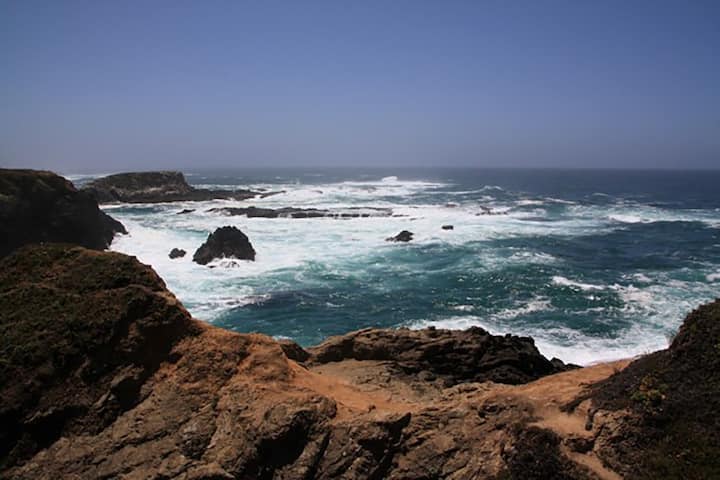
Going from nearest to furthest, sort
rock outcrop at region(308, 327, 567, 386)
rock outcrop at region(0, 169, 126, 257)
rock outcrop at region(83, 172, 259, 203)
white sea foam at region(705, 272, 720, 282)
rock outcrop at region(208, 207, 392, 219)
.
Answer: rock outcrop at region(308, 327, 567, 386) → white sea foam at region(705, 272, 720, 282) → rock outcrop at region(0, 169, 126, 257) → rock outcrop at region(208, 207, 392, 219) → rock outcrop at region(83, 172, 259, 203)

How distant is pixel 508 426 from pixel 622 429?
6.22 feet

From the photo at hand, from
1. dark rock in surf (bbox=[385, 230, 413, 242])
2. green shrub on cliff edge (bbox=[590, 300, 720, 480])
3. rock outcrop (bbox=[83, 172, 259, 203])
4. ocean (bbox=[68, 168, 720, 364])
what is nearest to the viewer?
green shrub on cliff edge (bbox=[590, 300, 720, 480])

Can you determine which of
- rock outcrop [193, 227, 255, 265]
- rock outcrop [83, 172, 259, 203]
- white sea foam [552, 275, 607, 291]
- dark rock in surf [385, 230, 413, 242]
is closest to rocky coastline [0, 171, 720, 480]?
white sea foam [552, 275, 607, 291]

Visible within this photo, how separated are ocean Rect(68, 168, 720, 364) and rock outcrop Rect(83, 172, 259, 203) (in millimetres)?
21822

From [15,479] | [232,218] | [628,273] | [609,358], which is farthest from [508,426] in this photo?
[232,218]

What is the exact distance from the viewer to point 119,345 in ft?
33.8

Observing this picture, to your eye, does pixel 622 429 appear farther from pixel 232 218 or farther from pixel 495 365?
pixel 232 218

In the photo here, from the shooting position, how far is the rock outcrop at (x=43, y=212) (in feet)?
124

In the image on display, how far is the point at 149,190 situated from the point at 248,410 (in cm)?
10097

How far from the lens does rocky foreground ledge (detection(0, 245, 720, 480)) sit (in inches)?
327

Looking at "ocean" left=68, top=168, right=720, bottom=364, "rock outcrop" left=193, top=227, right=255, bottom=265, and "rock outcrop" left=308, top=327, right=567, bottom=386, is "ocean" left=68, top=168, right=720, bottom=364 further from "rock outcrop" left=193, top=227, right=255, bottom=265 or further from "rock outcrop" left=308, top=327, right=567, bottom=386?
"rock outcrop" left=308, top=327, right=567, bottom=386

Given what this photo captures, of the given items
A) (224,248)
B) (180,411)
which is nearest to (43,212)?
(224,248)

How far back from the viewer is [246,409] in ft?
32.1

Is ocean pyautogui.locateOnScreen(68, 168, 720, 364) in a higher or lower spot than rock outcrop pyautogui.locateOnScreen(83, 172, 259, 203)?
lower
